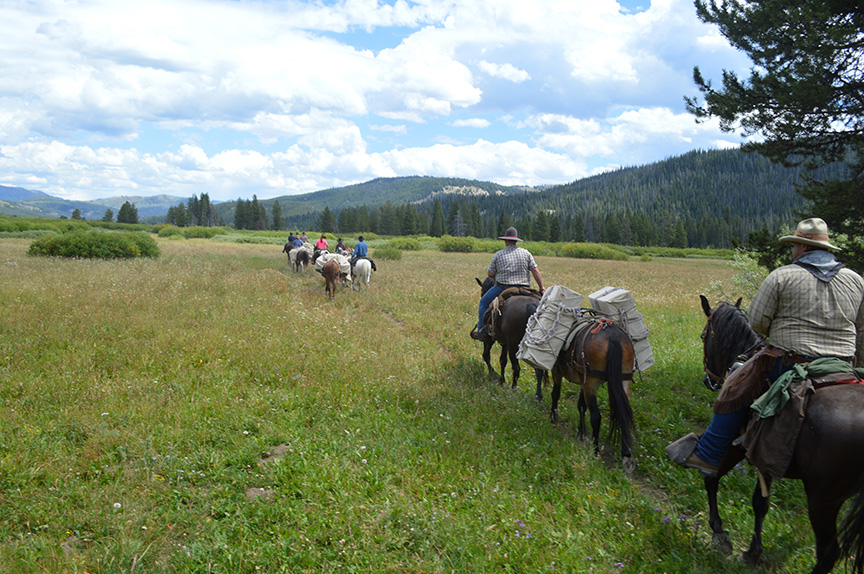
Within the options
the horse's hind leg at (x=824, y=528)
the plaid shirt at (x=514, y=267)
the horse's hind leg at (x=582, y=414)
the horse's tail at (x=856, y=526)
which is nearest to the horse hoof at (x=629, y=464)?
the horse's hind leg at (x=582, y=414)

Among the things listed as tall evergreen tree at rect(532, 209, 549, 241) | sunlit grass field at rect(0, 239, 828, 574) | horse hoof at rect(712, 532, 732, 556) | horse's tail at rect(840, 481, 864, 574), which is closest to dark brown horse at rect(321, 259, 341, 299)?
sunlit grass field at rect(0, 239, 828, 574)

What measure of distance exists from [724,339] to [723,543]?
2264mm

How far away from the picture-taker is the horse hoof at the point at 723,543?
14.3ft

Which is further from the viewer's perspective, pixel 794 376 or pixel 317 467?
pixel 317 467

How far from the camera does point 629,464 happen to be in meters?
5.95

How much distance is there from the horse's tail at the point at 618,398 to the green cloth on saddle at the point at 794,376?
2.23 metres

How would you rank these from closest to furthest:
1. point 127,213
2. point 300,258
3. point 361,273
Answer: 1. point 361,273
2. point 300,258
3. point 127,213

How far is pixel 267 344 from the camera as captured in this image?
33.0 ft

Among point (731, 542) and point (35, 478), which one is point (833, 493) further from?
point (35, 478)

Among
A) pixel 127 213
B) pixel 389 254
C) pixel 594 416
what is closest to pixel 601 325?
pixel 594 416

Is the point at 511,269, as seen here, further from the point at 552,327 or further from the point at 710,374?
the point at 710,374

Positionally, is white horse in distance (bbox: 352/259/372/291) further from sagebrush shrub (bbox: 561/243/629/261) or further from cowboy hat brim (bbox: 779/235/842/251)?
sagebrush shrub (bbox: 561/243/629/261)

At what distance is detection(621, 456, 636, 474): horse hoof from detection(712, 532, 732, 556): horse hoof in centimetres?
136

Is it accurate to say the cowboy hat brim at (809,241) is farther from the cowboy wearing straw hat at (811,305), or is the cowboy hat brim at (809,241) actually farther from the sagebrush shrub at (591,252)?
the sagebrush shrub at (591,252)
